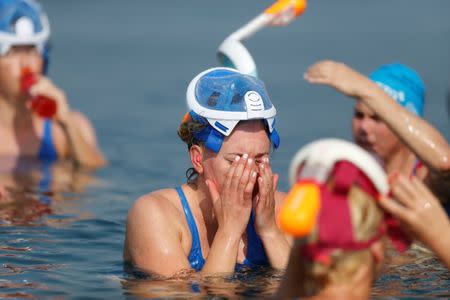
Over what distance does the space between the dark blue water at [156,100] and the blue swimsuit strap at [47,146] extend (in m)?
0.40

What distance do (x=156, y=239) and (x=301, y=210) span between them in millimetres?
2174

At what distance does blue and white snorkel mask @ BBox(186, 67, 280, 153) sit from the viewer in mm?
6375

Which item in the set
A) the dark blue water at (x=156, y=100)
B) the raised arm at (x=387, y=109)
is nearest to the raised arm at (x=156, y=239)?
the dark blue water at (x=156, y=100)

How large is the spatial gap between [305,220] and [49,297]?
2551mm

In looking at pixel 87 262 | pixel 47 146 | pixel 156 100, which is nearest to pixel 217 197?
pixel 87 262

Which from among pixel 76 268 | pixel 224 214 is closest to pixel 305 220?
pixel 224 214

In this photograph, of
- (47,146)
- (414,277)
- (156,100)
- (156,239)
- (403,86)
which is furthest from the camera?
(156,100)

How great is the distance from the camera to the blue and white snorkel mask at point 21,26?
10.8 m

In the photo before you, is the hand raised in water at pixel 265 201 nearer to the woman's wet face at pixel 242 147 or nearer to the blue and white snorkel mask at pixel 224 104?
the woman's wet face at pixel 242 147

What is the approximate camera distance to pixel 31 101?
35.9ft

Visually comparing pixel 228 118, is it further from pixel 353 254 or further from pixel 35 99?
pixel 35 99

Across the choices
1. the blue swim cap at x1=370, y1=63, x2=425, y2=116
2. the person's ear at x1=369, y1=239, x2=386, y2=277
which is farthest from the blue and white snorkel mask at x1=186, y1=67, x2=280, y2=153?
the person's ear at x1=369, y1=239, x2=386, y2=277

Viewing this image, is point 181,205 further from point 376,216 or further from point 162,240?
point 376,216

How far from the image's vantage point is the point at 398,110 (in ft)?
17.0
